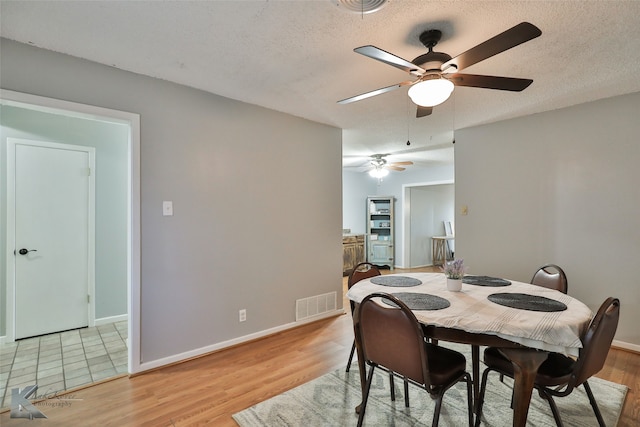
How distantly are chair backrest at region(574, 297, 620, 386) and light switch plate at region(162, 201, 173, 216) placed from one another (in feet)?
9.33

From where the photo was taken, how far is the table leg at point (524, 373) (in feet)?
5.04

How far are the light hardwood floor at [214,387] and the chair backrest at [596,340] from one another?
771 millimetres

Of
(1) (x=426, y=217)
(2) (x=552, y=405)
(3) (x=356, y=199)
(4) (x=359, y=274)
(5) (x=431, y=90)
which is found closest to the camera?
(2) (x=552, y=405)

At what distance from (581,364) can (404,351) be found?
85 cm

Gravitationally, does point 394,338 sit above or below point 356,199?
below

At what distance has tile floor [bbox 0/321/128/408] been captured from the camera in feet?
7.77

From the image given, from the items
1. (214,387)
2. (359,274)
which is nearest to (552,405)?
(359,274)

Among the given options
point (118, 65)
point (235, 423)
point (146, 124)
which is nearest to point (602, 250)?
point (235, 423)

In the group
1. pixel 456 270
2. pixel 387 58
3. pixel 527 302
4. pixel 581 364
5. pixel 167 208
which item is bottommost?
pixel 581 364

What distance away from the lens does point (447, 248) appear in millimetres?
8305

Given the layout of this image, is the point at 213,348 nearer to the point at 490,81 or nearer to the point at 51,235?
the point at 51,235

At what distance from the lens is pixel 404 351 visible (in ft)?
5.12

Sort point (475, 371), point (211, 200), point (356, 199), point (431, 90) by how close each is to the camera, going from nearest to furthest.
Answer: point (431, 90) < point (475, 371) < point (211, 200) < point (356, 199)

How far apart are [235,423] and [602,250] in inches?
138
